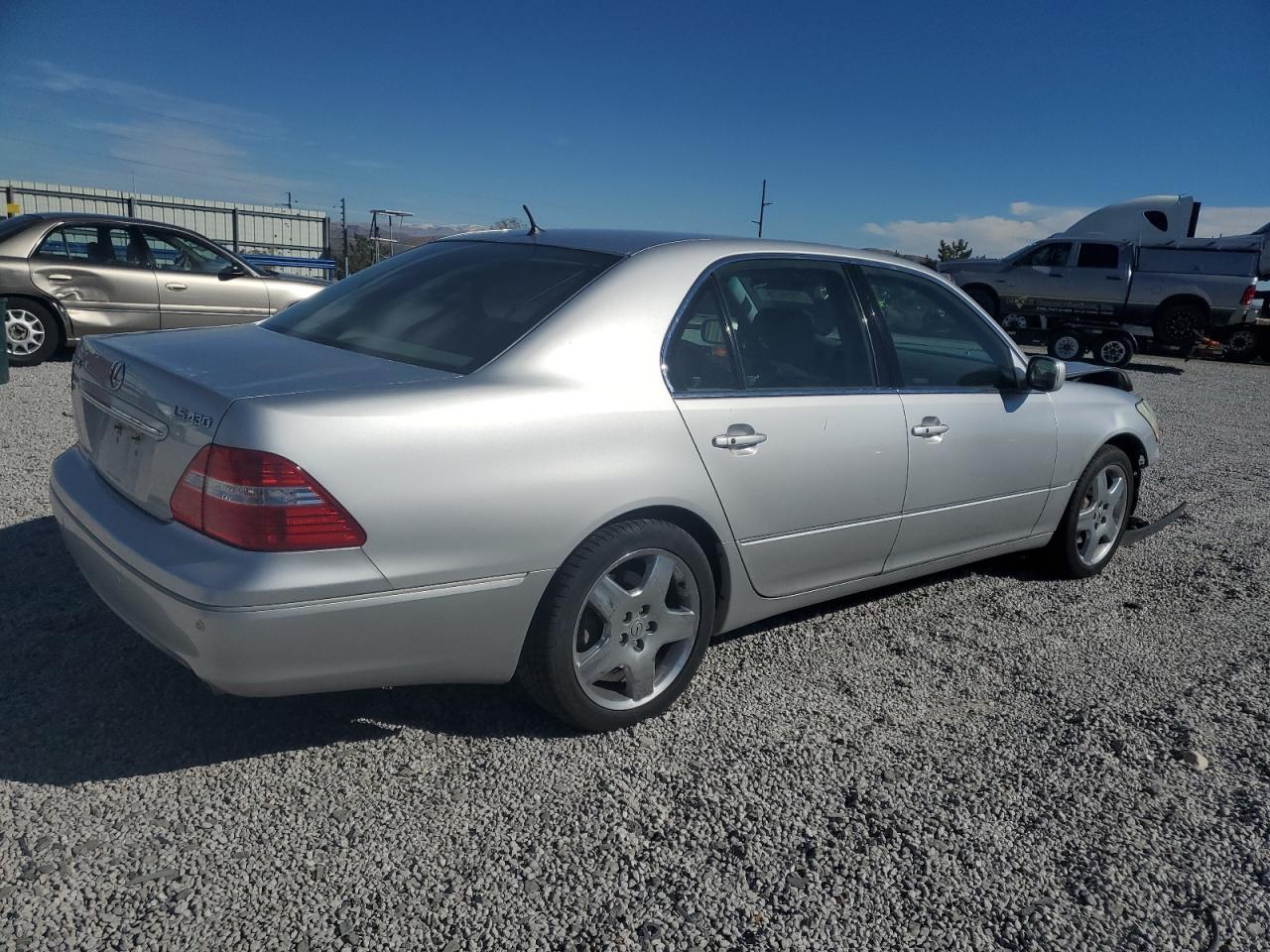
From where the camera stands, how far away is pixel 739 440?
3.13m

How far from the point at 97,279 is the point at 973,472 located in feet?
28.0

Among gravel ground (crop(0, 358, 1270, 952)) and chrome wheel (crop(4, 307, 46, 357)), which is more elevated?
chrome wheel (crop(4, 307, 46, 357))

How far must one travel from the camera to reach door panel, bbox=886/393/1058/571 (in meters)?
3.78

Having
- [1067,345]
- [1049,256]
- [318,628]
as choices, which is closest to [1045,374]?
[318,628]

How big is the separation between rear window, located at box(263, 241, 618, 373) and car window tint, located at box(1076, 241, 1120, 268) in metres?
18.0

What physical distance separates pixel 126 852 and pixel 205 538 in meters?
0.76

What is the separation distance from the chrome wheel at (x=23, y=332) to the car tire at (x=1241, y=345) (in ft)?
71.9

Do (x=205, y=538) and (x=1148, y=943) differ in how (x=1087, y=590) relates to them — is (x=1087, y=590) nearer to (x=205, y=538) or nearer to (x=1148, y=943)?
(x=1148, y=943)

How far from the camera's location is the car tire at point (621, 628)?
2803 mm

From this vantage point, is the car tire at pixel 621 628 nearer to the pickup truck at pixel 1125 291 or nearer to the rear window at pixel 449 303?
the rear window at pixel 449 303

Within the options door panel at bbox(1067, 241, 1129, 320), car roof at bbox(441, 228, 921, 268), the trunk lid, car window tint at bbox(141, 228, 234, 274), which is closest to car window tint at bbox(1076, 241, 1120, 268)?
door panel at bbox(1067, 241, 1129, 320)

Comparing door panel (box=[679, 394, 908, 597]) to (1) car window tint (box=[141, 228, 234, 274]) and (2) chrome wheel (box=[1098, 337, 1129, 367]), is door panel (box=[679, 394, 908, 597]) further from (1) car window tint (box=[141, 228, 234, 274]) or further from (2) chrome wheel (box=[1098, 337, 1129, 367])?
(2) chrome wheel (box=[1098, 337, 1129, 367])

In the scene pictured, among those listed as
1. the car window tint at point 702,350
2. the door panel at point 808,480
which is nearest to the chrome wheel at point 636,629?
the door panel at point 808,480

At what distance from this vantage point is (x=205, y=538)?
241 cm
